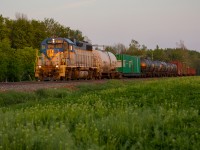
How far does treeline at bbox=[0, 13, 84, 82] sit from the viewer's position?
46.2 metres

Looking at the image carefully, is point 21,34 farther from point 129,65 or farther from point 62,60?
point 62,60

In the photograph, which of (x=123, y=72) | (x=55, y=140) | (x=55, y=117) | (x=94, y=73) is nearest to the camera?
(x=55, y=140)

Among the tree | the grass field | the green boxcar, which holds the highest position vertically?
the tree

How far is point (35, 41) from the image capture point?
61.6 meters

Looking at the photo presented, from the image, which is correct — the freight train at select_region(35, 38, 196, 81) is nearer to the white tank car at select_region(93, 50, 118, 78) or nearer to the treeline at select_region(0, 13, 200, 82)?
the white tank car at select_region(93, 50, 118, 78)

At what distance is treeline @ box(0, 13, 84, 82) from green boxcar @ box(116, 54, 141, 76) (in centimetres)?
718

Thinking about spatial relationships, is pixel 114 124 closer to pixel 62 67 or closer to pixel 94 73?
pixel 62 67

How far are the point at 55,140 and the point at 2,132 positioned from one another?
131cm

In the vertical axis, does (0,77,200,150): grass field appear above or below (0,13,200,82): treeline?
below

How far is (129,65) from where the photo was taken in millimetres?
47312

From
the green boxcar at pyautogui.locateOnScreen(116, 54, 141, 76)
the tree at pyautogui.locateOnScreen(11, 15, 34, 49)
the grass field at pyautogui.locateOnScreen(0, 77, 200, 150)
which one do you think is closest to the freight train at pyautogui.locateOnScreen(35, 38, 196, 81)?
the green boxcar at pyautogui.locateOnScreen(116, 54, 141, 76)

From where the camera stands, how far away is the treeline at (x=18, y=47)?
1817 inches

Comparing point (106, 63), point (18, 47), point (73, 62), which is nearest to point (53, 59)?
point (73, 62)

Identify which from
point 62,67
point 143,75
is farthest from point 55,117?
point 143,75
